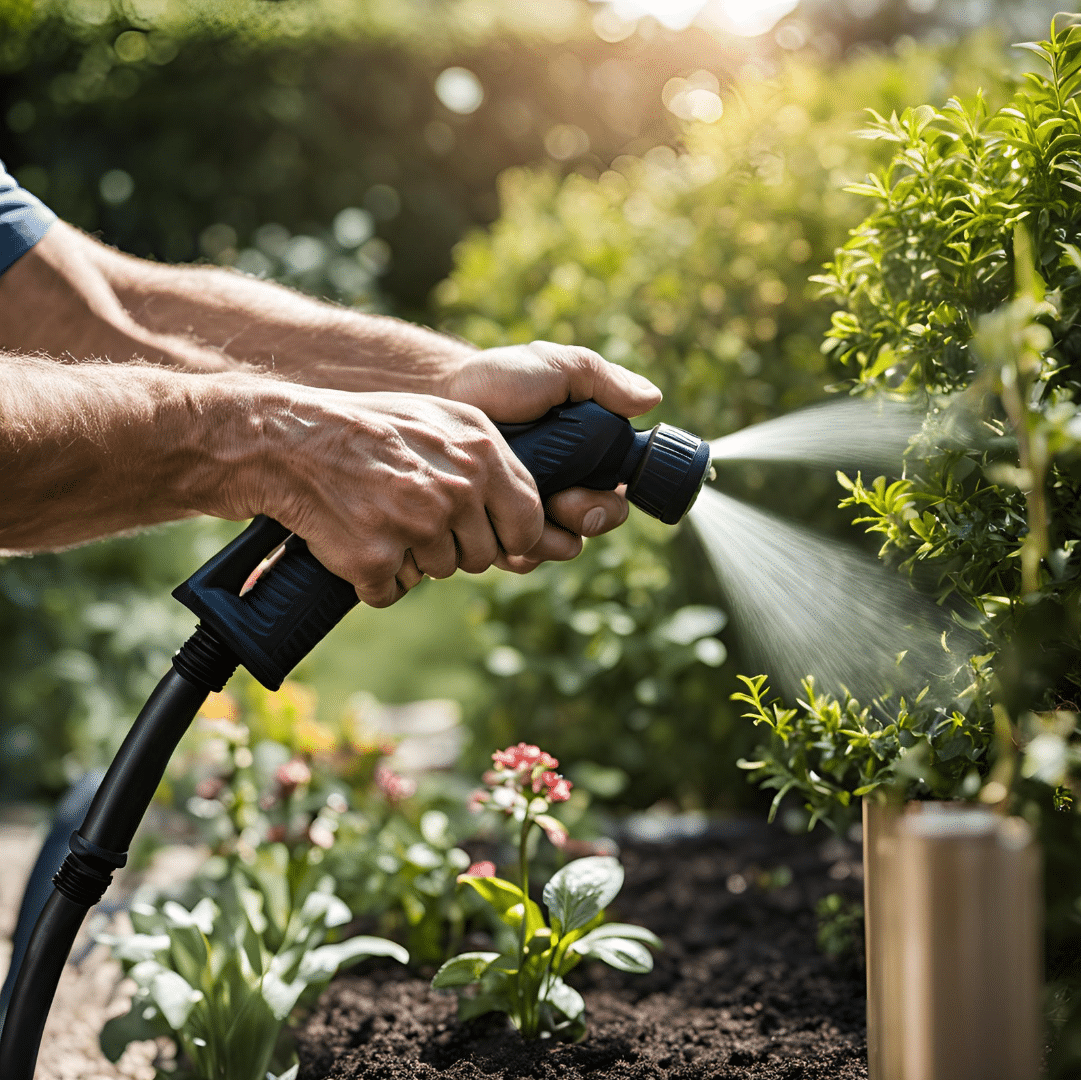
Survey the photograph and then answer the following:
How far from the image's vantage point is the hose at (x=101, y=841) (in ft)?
3.58

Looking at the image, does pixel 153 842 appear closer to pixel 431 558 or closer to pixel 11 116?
pixel 431 558

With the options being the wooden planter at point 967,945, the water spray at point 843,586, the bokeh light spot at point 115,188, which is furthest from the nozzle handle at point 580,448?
the bokeh light spot at point 115,188

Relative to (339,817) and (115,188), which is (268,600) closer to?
(339,817)

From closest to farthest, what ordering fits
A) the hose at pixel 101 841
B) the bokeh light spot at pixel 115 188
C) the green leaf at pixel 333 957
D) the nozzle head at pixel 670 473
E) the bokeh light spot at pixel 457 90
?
the hose at pixel 101 841, the nozzle head at pixel 670 473, the green leaf at pixel 333 957, the bokeh light spot at pixel 115 188, the bokeh light spot at pixel 457 90

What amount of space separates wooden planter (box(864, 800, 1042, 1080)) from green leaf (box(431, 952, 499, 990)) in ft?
2.31

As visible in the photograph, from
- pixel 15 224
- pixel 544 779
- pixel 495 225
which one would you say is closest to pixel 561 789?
pixel 544 779

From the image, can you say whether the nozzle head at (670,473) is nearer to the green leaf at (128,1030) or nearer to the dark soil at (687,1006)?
the dark soil at (687,1006)

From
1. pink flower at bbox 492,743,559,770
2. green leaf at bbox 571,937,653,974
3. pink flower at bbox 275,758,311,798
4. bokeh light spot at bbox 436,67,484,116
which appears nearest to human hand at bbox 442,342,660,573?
Answer: pink flower at bbox 492,743,559,770

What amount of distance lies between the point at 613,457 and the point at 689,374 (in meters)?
1.35

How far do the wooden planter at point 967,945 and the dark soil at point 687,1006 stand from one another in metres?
0.58

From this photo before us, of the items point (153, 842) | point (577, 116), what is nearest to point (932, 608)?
point (153, 842)

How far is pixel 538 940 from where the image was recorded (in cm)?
138

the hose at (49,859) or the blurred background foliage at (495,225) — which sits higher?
the blurred background foliage at (495,225)

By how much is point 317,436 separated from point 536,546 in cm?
35
